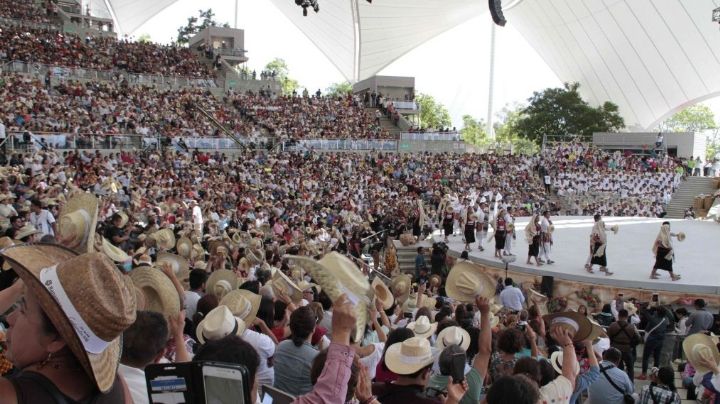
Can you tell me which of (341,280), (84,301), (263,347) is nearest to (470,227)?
(263,347)

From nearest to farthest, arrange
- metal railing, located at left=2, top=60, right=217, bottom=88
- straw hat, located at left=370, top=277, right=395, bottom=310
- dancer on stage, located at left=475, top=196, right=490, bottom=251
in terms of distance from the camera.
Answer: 1. straw hat, located at left=370, top=277, right=395, bottom=310
2. dancer on stage, located at left=475, top=196, right=490, bottom=251
3. metal railing, located at left=2, top=60, right=217, bottom=88

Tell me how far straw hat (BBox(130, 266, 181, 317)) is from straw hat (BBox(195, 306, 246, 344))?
24 cm

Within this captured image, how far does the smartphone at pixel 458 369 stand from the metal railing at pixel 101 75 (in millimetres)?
25439

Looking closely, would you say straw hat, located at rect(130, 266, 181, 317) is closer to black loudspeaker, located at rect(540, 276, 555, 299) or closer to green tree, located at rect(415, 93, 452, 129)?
black loudspeaker, located at rect(540, 276, 555, 299)

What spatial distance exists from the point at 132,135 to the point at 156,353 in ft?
66.1

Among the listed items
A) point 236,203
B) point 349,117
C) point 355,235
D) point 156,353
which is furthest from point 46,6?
point 156,353

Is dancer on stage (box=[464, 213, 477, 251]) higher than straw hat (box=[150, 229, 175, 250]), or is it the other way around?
straw hat (box=[150, 229, 175, 250])

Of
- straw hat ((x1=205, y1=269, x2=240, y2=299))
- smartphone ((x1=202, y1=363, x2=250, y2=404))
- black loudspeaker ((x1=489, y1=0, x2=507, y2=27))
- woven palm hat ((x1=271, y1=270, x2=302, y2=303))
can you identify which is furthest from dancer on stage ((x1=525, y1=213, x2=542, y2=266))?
smartphone ((x1=202, y1=363, x2=250, y2=404))

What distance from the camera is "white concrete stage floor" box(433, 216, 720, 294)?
12242 millimetres

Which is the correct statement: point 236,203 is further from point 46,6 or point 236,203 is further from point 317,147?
point 46,6

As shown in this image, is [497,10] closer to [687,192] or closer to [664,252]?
[664,252]

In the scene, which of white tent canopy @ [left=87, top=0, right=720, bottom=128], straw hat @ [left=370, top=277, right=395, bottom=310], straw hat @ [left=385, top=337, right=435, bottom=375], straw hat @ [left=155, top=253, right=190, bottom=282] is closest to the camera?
straw hat @ [left=385, top=337, right=435, bottom=375]

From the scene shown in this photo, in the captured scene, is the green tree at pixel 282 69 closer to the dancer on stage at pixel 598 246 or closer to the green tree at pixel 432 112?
the green tree at pixel 432 112

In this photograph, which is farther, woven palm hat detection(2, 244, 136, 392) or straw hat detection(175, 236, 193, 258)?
straw hat detection(175, 236, 193, 258)
